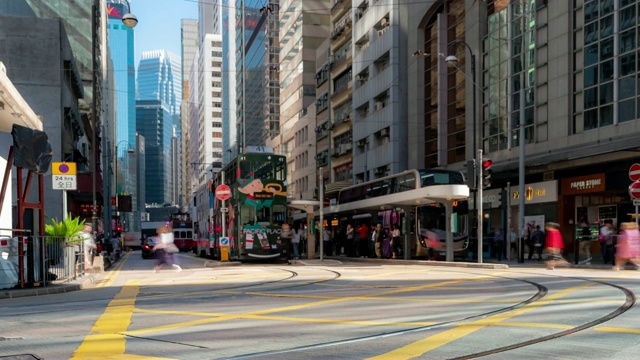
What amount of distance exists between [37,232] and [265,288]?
741cm

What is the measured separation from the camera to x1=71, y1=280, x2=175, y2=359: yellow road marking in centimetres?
663

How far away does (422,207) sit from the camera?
27.6m

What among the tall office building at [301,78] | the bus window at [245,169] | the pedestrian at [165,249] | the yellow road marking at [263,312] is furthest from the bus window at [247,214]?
the tall office building at [301,78]

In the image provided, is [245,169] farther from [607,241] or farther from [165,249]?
[607,241]

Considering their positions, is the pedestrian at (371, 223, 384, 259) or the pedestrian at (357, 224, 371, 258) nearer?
the pedestrian at (371, 223, 384, 259)

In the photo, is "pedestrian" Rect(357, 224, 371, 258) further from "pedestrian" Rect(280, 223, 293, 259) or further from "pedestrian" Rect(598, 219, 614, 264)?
"pedestrian" Rect(598, 219, 614, 264)

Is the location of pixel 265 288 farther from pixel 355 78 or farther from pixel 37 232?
pixel 355 78

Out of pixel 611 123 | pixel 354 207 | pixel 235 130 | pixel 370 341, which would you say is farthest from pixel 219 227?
pixel 235 130

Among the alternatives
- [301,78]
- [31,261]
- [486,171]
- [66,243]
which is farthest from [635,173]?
[301,78]

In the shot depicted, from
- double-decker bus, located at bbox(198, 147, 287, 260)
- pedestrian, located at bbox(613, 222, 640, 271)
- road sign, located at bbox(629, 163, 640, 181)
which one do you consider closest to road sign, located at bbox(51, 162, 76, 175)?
double-decker bus, located at bbox(198, 147, 287, 260)

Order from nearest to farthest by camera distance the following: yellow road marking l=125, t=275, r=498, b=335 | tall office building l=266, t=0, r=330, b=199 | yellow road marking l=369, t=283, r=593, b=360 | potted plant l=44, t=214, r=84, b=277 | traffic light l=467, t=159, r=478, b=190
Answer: yellow road marking l=369, t=283, r=593, b=360 < yellow road marking l=125, t=275, r=498, b=335 < potted plant l=44, t=214, r=84, b=277 < traffic light l=467, t=159, r=478, b=190 < tall office building l=266, t=0, r=330, b=199

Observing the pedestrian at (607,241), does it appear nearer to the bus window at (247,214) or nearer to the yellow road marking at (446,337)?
the bus window at (247,214)

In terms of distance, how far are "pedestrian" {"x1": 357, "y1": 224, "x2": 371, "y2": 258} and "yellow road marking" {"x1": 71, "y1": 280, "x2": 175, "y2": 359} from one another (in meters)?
20.5

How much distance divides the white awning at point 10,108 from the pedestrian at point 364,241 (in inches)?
671
